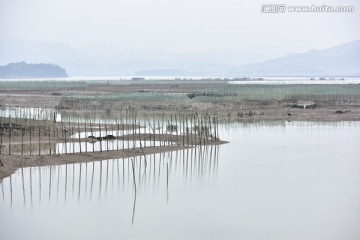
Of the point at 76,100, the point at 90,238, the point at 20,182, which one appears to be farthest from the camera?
the point at 76,100

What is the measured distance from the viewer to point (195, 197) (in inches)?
671

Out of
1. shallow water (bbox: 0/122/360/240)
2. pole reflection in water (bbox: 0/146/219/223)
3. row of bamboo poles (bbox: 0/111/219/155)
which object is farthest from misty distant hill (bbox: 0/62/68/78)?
pole reflection in water (bbox: 0/146/219/223)

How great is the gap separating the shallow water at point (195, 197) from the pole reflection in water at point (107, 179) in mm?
31

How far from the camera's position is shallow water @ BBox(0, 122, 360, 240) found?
14133 mm

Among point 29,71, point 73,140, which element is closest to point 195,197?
point 73,140

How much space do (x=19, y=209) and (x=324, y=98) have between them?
33.7 metres

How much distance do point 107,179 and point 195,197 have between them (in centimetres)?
356

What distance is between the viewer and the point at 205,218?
14906 mm

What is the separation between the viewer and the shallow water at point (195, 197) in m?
14.1

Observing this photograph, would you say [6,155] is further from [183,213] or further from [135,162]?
[183,213]

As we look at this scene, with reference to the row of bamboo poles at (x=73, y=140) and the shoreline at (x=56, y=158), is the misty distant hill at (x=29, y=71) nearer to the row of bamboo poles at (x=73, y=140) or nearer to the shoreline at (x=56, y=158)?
the row of bamboo poles at (x=73, y=140)

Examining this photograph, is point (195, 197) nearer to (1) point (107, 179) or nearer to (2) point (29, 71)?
(1) point (107, 179)

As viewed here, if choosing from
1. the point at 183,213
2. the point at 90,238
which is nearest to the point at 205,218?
the point at 183,213

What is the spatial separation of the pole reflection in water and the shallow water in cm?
3
